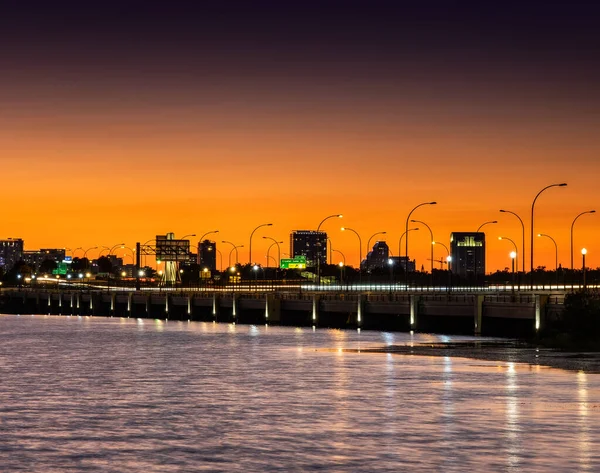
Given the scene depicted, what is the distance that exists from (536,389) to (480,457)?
18.5 meters

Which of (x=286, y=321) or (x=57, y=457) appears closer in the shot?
(x=57, y=457)

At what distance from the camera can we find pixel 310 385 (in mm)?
52969

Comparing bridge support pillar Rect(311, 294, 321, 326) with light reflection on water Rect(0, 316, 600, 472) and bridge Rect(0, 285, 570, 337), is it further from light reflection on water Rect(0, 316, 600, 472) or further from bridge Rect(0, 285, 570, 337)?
light reflection on water Rect(0, 316, 600, 472)

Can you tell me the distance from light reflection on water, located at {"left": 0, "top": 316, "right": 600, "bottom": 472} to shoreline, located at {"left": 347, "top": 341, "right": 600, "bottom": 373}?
2.78m

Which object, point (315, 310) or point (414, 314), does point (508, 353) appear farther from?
point (315, 310)

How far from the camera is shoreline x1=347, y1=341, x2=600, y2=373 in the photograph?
63.6 meters

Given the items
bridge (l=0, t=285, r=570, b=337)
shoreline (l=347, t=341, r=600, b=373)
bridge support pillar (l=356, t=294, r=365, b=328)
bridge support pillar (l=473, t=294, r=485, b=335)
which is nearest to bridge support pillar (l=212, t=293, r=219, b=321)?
bridge (l=0, t=285, r=570, b=337)

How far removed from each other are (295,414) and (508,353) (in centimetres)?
3430

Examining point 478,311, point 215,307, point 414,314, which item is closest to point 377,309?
point 414,314

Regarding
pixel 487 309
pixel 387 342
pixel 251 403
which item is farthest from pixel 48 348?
pixel 251 403

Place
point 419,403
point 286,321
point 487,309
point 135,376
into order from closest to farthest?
point 419,403 → point 135,376 → point 487,309 → point 286,321

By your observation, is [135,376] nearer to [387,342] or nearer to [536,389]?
[536,389]

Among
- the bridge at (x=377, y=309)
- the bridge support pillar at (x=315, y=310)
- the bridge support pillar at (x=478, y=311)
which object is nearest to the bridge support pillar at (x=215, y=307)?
the bridge at (x=377, y=309)

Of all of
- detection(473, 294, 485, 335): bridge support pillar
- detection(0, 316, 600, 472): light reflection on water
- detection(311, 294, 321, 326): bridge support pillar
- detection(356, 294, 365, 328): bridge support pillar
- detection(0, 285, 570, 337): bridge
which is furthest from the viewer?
detection(311, 294, 321, 326): bridge support pillar
